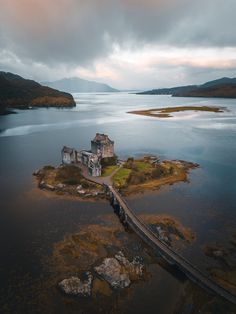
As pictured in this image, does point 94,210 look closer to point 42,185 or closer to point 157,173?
point 42,185

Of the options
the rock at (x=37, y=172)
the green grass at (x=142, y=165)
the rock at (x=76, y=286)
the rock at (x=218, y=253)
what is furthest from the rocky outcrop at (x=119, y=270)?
the rock at (x=37, y=172)

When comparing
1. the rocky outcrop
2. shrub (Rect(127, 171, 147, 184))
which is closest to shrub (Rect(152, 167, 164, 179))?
shrub (Rect(127, 171, 147, 184))

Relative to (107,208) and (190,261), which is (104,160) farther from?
(190,261)

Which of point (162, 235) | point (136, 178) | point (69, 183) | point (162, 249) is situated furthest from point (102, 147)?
point (162, 249)

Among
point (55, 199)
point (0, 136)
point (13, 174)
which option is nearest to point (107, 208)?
point (55, 199)

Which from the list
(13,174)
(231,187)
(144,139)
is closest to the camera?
(231,187)

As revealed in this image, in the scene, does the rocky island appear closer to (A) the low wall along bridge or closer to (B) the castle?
(A) the low wall along bridge

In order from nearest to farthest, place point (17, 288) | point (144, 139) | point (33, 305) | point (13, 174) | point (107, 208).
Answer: point (33, 305)
point (17, 288)
point (107, 208)
point (13, 174)
point (144, 139)

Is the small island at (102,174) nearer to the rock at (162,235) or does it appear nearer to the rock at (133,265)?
the rock at (162,235)
